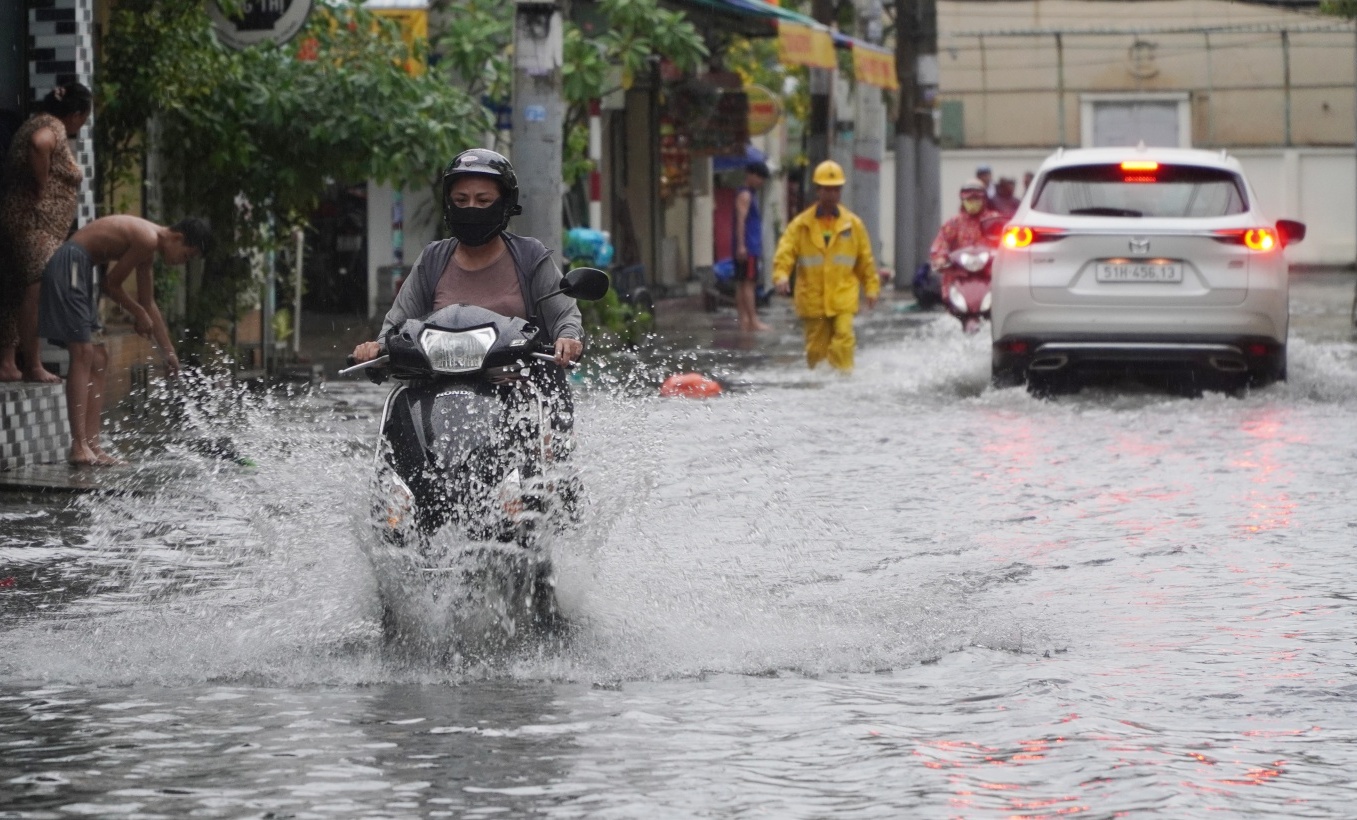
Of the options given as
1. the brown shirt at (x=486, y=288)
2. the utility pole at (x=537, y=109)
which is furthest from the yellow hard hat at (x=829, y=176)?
the brown shirt at (x=486, y=288)

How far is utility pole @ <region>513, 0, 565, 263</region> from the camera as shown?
50.4ft

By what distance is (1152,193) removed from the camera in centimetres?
1559

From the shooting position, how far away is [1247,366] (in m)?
15.4

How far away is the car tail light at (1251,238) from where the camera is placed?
15.3m

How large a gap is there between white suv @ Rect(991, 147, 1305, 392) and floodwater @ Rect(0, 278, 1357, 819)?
10.9 ft

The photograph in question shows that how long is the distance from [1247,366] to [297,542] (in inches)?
351

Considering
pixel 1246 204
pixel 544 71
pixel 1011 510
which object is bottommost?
pixel 1011 510

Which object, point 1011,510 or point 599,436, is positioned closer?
point 599,436

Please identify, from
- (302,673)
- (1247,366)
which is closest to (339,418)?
(1247,366)

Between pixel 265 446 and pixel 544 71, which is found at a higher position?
pixel 544 71

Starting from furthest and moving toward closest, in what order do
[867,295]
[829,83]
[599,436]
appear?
1. [829,83]
2. [867,295]
3. [599,436]

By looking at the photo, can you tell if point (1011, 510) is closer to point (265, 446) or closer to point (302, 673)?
point (265, 446)

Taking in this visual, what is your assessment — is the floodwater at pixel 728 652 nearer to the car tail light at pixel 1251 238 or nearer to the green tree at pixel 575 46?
the car tail light at pixel 1251 238

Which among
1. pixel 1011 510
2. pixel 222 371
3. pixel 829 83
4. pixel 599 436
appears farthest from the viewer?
pixel 829 83
